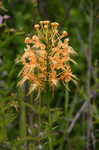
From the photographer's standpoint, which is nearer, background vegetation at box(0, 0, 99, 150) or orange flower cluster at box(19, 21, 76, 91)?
orange flower cluster at box(19, 21, 76, 91)

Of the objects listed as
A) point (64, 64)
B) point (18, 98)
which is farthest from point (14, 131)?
point (64, 64)

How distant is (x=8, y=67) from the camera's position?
362 cm

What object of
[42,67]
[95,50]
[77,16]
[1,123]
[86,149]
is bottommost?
[86,149]

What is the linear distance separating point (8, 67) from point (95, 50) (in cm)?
254

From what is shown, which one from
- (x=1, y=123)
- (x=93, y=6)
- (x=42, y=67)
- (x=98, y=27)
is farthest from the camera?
(x=98, y=27)

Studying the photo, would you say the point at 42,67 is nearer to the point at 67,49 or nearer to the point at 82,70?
the point at 67,49

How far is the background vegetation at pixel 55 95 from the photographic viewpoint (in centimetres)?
321

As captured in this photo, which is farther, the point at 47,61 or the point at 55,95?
the point at 55,95

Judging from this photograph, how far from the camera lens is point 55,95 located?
Answer: 5.57 m

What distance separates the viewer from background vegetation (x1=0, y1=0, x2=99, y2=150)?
10.5 ft

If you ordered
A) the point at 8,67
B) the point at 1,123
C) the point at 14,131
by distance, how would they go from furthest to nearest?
1. the point at 14,131
2. the point at 8,67
3. the point at 1,123

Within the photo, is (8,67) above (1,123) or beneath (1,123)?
above

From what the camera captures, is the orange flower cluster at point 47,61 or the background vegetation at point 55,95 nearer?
the orange flower cluster at point 47,61

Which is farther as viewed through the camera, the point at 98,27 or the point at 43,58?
the point at 98,27
